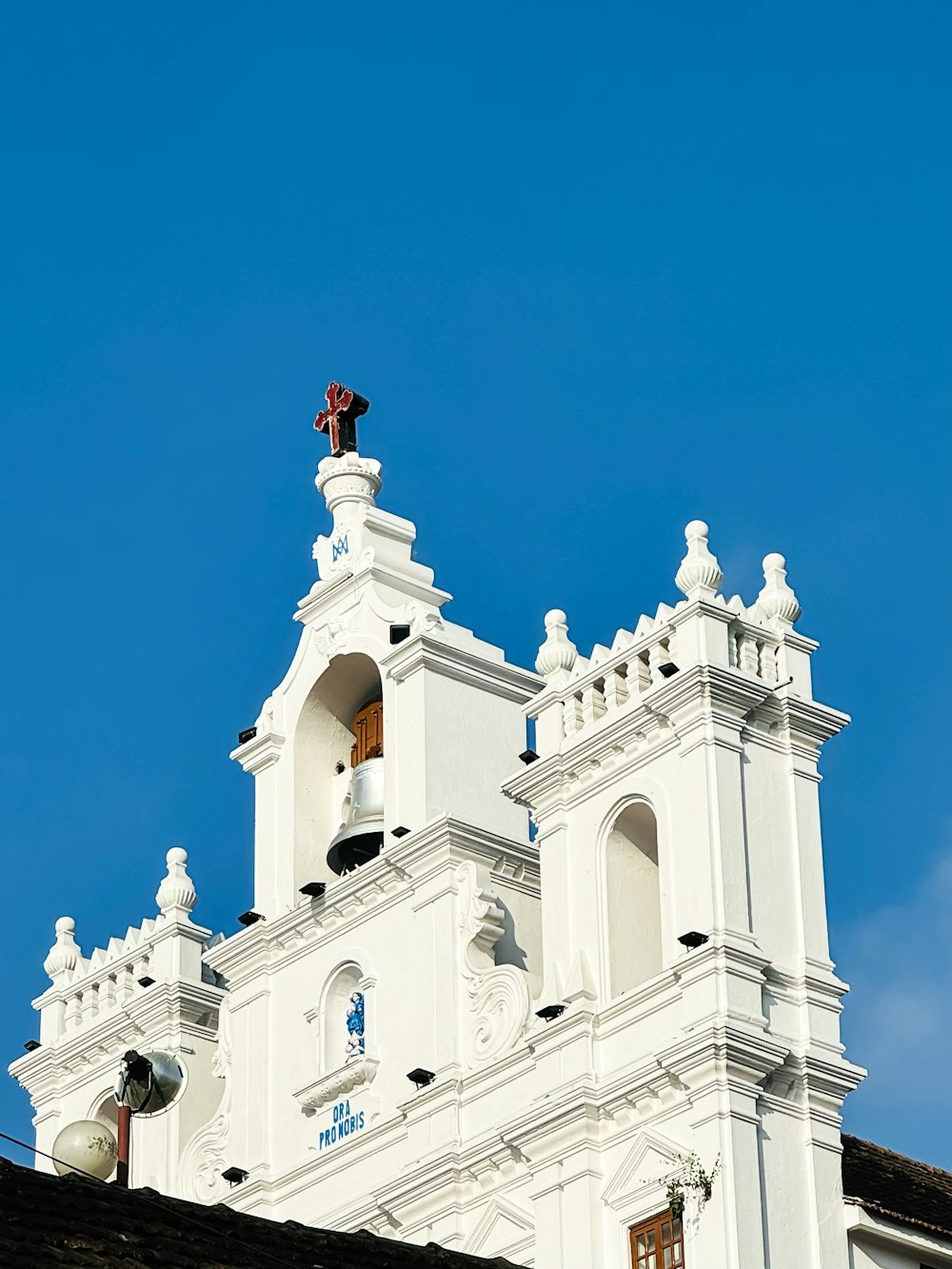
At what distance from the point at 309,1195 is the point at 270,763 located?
21.5 ft

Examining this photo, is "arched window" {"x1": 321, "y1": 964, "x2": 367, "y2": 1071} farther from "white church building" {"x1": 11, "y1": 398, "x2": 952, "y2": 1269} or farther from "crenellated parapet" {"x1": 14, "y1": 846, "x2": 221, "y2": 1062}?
"crenellated parapet" {"x1": 14, "y1": 846, "x2": 221, "y2": 1062}

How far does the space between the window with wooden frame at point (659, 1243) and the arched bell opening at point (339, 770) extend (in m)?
8.45

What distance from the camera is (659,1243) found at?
32031 millimetres

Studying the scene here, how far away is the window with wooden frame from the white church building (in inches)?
1.4

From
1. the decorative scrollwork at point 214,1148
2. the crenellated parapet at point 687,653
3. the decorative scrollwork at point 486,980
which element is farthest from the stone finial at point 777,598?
the decorative scrollwork at point 214,1148

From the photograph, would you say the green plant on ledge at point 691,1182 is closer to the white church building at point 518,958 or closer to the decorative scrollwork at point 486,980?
the white church building at point 518,958

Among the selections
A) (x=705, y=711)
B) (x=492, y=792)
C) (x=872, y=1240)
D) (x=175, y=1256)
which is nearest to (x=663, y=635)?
A: (x=705, y=711)

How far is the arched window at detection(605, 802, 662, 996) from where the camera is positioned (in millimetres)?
34375

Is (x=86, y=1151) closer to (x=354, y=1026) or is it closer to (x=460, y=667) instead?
(x=354, y=1026)

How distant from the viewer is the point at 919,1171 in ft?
126

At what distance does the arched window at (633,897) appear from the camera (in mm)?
34375

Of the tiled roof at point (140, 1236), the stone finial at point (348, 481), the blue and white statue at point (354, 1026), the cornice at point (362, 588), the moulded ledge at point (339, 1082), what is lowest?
the tiled roof at point (140, 1236)

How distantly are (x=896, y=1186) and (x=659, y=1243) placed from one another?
543cm

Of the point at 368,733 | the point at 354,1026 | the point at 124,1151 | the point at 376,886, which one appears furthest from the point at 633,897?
the point at 124,1151
